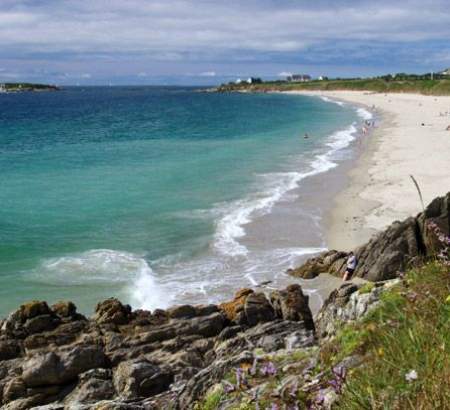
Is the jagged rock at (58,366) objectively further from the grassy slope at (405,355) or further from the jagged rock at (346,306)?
the grassy slope at (405,355)

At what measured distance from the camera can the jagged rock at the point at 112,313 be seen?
46.7ft

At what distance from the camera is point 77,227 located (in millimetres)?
25641

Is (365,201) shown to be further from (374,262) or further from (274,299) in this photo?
(274,299)

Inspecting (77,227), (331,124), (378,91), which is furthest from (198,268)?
(378,91)

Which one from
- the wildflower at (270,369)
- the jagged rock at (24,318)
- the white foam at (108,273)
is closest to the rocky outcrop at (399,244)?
the white foam at (108,273)

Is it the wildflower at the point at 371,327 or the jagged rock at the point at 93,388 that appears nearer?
the wildflower at the point at 371,327

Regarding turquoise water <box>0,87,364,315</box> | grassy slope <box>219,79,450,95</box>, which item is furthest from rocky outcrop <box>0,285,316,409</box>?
grassy slope <box>219,79,450,95</box>

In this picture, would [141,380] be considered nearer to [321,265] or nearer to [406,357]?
[406,357]

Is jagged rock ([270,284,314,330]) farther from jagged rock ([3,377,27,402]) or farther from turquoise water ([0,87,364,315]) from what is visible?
jagged rock ([3,377,27,402])

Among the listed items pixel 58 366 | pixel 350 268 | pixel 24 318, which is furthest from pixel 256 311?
pixel 24 318

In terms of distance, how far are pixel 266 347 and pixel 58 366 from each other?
14.7ft

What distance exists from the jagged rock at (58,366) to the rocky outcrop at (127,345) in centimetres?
2

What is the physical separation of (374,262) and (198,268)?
6095mm

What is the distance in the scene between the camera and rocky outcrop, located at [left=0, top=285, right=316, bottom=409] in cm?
966
